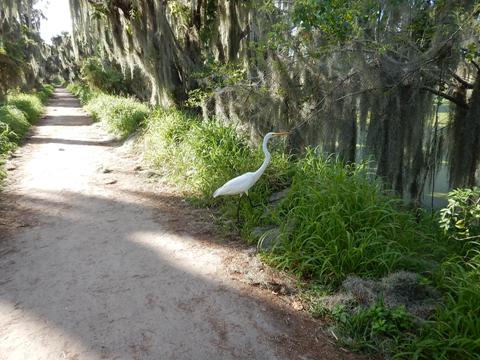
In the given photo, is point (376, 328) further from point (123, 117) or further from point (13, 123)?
point (13, 123)

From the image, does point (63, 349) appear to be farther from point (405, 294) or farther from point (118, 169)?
point (118, 169)

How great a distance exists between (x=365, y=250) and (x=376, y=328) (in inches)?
30.3

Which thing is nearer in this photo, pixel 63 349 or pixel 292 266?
pixel 63 349

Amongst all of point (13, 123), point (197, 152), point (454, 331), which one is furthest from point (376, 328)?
point (13, 123)

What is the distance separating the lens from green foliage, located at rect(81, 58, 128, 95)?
51.2 ft

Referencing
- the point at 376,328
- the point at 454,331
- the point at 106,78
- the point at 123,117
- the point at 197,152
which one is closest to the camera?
the point at 454,331

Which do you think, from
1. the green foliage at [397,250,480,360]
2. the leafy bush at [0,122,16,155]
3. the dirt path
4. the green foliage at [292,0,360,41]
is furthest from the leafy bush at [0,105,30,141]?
the green foliage at [397,250,480,360]

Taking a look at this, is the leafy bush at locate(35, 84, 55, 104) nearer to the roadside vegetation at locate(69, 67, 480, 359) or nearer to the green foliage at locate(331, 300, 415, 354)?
the roadside vegetation at locate(69, 67, 480, 359)

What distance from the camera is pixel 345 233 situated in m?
3.04

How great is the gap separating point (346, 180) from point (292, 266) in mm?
1248

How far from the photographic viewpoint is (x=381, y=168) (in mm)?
4656

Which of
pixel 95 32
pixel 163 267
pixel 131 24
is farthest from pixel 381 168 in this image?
pixel 95 32

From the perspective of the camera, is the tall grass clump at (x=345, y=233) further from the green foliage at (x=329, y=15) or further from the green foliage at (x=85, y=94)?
the green foliage at (x=85, y=94)

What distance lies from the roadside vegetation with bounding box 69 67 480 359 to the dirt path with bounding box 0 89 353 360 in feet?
1.10
